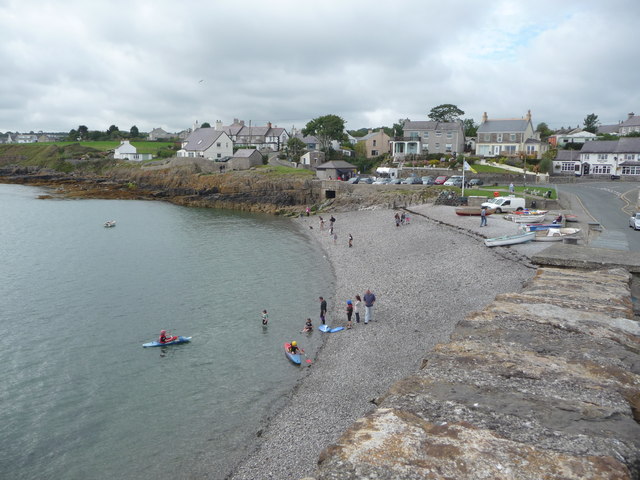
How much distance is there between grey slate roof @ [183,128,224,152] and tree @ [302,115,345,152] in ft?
68.4

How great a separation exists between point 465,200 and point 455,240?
1447 cm

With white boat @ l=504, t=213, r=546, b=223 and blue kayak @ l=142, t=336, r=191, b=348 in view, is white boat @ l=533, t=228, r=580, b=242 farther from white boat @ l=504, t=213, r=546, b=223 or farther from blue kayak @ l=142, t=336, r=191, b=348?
blue kayak @ l=142, t=336, r=191, b=348

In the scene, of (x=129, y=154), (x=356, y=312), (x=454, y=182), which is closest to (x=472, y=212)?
(x=454, y=182)

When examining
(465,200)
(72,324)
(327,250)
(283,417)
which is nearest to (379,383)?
(283,417)

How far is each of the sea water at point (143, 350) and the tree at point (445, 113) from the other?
6994cm

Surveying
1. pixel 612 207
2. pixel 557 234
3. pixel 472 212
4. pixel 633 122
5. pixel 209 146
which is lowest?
pixel 557 234

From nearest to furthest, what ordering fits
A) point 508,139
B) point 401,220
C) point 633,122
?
point 401,220 < point 508,139 < point 633,122

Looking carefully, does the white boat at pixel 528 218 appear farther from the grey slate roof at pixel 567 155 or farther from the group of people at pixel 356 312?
the grey slate roof at pixel 567 155

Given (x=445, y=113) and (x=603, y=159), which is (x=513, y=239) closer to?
(x=603, y=159)

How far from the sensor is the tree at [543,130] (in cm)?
11754

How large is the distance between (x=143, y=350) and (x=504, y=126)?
7577cm

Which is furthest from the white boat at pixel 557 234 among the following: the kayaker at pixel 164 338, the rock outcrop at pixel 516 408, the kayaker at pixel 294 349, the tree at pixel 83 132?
the tree at pixel 83 132

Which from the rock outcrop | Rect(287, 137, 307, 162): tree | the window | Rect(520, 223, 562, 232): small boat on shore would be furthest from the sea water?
the window

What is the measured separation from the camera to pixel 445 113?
338 ft
